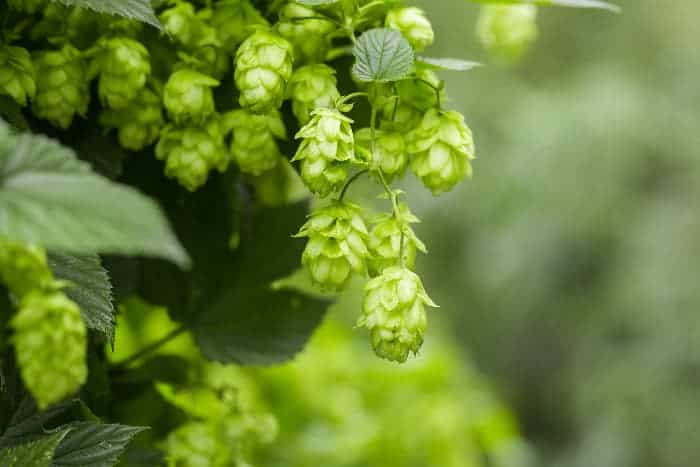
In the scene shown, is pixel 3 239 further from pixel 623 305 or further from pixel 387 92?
pixel 623 305

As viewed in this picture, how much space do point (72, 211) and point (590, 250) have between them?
4.29 meters

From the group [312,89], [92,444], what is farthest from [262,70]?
[92,444]

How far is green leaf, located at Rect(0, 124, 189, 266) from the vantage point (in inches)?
17.4

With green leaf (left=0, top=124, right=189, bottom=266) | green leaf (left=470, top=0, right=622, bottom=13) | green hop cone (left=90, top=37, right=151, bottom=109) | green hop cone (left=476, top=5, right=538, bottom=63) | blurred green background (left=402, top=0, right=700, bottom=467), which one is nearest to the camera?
green leaf (left=0, top=124, right=189, bottom=266)

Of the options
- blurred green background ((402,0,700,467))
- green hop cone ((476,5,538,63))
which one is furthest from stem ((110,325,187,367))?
blurred green background ((402,0,700,467))

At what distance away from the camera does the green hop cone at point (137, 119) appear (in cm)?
72

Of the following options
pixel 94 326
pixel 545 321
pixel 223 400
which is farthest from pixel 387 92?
pixel 545 321

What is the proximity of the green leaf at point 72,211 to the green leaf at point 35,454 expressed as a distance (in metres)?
0.17

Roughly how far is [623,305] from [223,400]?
3.62 meters

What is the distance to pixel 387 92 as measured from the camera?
2.28ft

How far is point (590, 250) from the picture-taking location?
4574mm

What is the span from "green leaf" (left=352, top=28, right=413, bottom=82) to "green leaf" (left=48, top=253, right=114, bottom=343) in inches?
8.0

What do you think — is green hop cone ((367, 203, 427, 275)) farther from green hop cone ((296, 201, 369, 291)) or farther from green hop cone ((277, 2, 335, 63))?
green hop cone ((277, 2, 335, 63))

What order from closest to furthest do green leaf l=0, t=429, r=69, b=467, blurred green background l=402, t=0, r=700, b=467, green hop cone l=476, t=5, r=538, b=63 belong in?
green leaf l=0, t=429, r=69, b=467
green hop cone l=476, t=5, r=538, b=63
blurred green background l=402, t=0, r=700, b=467
